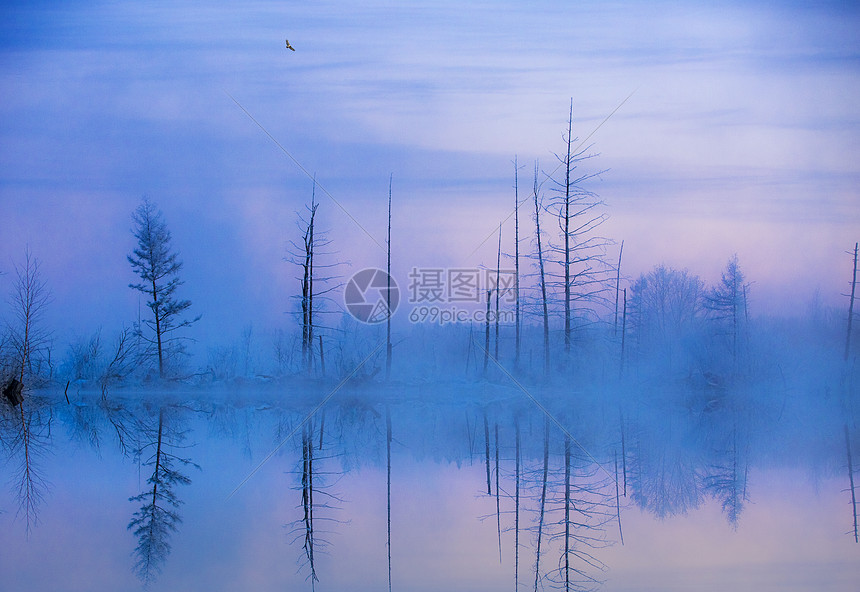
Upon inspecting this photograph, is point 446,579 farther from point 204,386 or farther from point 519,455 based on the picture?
point 204,386

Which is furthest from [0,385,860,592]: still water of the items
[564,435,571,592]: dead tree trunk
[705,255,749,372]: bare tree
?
[705,255,749,372]: bare tree

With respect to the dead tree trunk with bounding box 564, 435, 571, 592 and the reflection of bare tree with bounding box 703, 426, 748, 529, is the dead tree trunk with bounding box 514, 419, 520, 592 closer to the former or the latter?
the dead tree trunk with bounding box 564, 435, 571, 592

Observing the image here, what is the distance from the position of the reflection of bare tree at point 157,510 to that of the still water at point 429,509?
0.02 meters

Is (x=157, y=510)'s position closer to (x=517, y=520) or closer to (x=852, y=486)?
(x=517, y=520)

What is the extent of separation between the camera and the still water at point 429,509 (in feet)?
15.2

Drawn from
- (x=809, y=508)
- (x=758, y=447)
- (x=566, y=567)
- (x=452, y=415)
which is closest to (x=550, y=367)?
(x=452, y=415)

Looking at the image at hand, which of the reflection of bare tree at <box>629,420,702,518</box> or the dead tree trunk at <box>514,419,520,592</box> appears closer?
the dead tree trunk at <box>514,419,520,592</box>

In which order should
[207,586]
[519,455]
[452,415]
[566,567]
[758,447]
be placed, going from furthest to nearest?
[452,415] → [758,447] → [519,455] → [566,567] → [207,586]

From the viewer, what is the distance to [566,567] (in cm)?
485

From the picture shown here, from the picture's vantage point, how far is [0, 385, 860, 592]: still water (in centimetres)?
463

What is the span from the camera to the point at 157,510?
20.3ft

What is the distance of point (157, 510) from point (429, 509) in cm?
222

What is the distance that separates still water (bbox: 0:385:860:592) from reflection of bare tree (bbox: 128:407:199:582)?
0.02 meters

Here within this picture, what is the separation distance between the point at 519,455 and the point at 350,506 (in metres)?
3.42
